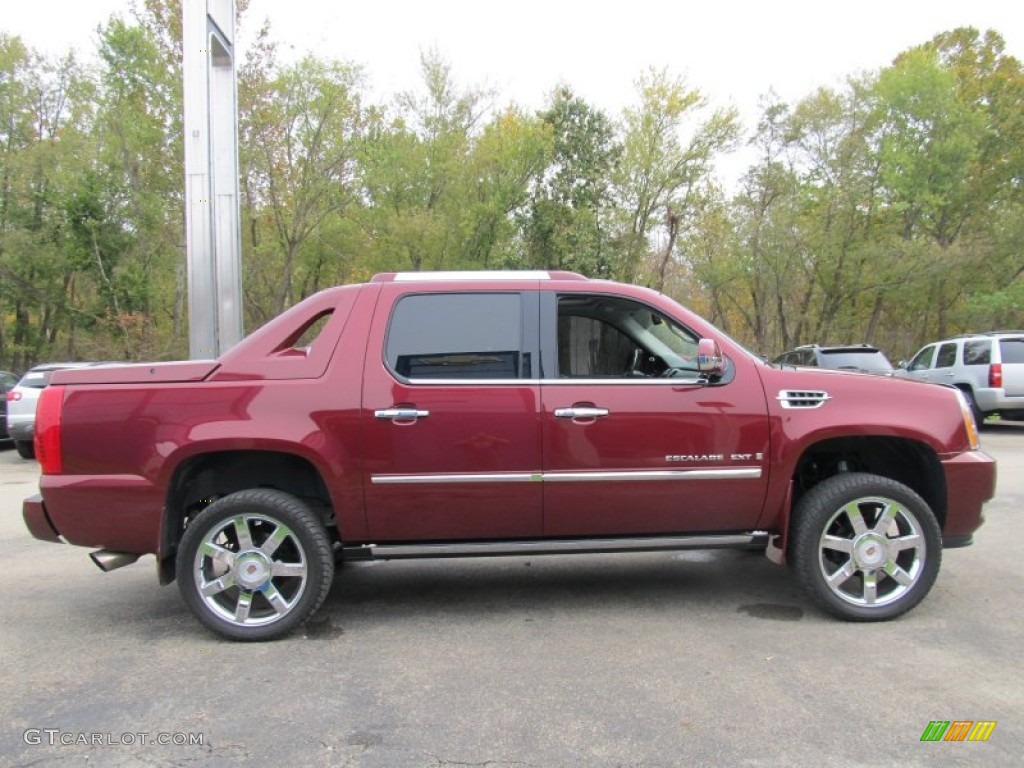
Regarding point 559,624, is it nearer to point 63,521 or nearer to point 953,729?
point 953,729

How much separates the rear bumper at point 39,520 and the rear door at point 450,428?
5.85 feet

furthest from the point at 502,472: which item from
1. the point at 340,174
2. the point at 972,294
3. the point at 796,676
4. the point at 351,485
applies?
the point at 972,294

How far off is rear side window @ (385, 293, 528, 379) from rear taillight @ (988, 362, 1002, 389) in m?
12.8

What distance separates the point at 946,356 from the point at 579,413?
13.7 metres

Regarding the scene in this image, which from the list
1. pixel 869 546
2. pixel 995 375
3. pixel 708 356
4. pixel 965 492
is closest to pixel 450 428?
Result: pixel 708 356

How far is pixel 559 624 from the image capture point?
13.4 feet

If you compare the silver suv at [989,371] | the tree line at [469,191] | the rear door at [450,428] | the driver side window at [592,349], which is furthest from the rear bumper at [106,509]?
the tree line at [469,191]

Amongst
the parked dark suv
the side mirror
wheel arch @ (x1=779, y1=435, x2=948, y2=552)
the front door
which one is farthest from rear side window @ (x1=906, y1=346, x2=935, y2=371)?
the side mirror

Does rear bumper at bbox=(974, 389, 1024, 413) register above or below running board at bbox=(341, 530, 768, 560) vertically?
above

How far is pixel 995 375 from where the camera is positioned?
43.4 ft

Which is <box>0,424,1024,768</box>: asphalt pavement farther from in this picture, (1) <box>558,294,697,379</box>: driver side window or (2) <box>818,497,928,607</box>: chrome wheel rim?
(1) <box>558,294,697,379</box>: driver side window

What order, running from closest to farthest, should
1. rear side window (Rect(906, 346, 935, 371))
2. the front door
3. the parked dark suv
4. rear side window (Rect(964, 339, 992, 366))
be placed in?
the front door, the parked dark suv, rear side window (Rect(964, 339, 992, 366)), rear side window (Rect(906, 346, 935, 371))

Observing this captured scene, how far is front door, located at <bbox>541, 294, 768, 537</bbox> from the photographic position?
395 centimetres

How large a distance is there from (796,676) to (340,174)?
82.4 feet
